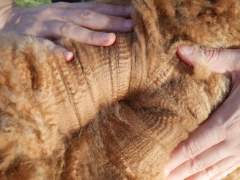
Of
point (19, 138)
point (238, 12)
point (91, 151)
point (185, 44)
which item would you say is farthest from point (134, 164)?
point (238, 12)

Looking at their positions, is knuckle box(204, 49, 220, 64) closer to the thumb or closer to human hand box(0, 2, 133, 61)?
the thumb

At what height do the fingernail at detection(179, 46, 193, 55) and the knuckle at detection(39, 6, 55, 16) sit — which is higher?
the knuckle at detection(39, 6, 55, 16)

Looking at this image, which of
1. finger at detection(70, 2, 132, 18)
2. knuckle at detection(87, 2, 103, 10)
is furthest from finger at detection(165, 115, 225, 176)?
knuckle at detection(87, 2, 103, 10)

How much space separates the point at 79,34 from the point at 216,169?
968mm

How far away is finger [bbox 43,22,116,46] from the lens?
83cm

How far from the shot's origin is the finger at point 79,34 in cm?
83

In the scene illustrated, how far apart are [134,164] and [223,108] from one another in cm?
48

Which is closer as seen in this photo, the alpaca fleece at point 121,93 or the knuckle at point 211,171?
the alpaca fleece at point 121,93

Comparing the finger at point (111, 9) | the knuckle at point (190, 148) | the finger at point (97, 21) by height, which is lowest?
the knuckle at point (190, 148)

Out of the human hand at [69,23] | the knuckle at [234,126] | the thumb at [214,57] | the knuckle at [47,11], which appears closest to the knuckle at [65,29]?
the human hand at [69,23]

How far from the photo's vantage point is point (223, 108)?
90 cm

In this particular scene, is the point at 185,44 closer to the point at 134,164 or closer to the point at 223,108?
the point at 223,108

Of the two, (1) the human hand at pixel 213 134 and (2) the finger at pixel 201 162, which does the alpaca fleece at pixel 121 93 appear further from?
(2) the finger at pixel 201 162

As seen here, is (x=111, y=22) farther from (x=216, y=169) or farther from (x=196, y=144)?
(x=216, y=169)
